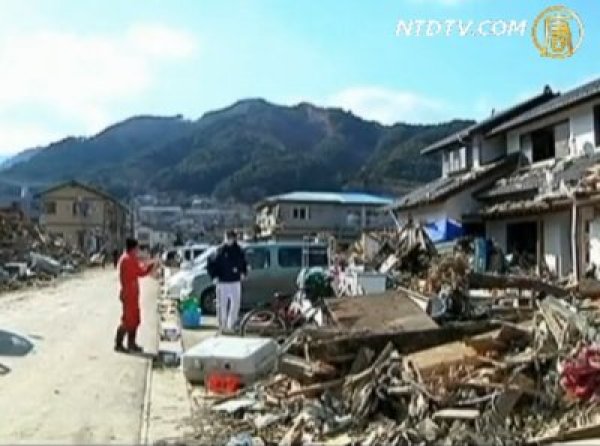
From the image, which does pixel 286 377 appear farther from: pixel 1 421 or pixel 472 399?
pixel 1 421

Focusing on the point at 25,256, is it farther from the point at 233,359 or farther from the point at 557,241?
the point at 233,359

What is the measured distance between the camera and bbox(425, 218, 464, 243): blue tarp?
28844 millimetres

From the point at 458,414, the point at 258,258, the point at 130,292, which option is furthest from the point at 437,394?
the point at 258,258

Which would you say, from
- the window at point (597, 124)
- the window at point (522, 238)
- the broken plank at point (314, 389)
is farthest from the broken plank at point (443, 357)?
the window at point (522, 238)

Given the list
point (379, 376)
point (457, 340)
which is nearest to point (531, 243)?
point (457, 340)

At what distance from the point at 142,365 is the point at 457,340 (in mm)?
4836

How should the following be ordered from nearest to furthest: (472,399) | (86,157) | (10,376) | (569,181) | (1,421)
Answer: (472,399) < (1,421) < (10,376) < (569,181) < (86,157)

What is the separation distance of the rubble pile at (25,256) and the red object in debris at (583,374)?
3018 cm

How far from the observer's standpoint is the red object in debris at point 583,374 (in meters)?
7.86

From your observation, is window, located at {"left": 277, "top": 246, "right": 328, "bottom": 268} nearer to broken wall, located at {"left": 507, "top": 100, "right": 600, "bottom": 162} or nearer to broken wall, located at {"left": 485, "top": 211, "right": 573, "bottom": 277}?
broken wall, located at {"left": 485, "top": 211, "right": 573, "bottom": 277}

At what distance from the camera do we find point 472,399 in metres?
8.16

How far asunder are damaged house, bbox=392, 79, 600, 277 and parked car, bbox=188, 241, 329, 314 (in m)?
7.38

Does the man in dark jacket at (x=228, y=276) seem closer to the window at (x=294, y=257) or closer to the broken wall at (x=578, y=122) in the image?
the window at (x=294, y=257)

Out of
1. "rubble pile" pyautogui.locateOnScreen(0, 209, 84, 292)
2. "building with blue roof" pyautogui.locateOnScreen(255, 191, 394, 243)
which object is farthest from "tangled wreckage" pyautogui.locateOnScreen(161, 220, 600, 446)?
"building with blue roof" pyautogui.locateOnScreen(255, 191, 394, 243)
